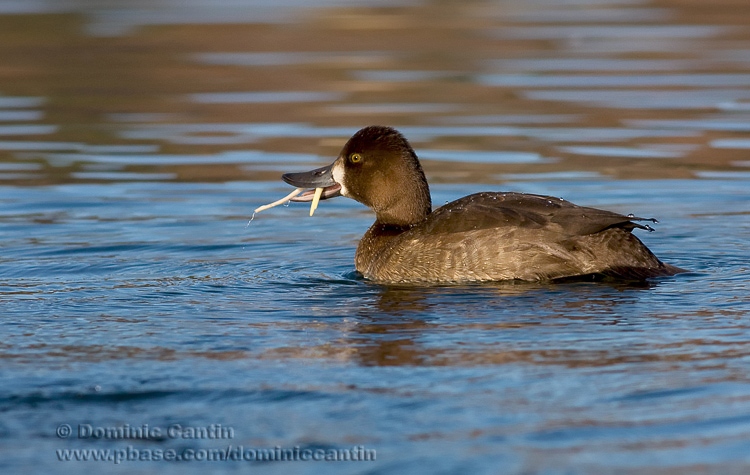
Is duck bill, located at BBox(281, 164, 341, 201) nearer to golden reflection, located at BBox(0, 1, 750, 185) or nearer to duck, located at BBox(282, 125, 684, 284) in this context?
duck, located at BBox(282, 125, 684, 284)

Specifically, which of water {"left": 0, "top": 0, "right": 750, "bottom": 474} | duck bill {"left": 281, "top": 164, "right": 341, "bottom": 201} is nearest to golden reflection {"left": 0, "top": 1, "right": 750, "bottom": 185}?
water {"left": 0, "top": 0, "right": 750, "bottom": 474}

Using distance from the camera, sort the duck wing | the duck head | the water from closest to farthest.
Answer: the water → the duck wing → the duck head

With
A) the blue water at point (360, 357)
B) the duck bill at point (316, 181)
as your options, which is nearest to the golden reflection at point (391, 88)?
the duck bill at point (316, 181)

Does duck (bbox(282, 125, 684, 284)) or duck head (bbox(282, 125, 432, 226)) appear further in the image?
duck head (bbox(282, 125, 432, 226))

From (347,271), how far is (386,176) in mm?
718

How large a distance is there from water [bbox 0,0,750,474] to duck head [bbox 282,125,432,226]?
0.60 meters

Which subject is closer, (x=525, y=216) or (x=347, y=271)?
(x=525, y=216)

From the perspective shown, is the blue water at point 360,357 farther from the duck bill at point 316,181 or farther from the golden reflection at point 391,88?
the golden reflection at point 391,88

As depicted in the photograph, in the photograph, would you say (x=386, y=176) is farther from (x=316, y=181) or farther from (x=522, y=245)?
(x=522, y=245)

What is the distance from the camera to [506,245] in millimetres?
8148

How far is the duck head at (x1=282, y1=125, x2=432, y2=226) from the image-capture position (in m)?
8.93

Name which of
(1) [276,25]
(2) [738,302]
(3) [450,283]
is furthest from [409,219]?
(1) [276,25]

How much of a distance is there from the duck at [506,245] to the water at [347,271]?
0.59 feet

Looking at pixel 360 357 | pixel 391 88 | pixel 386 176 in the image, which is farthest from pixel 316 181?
pixel 391 88
